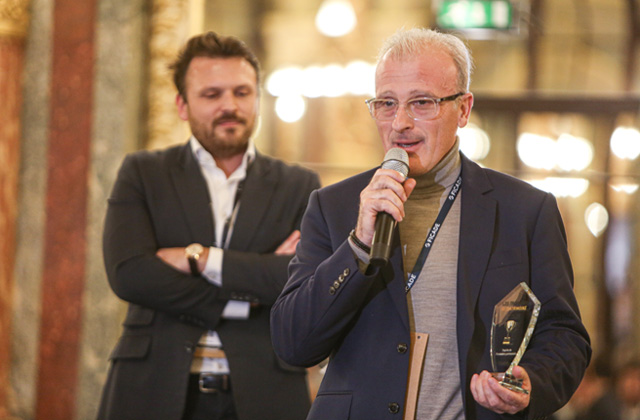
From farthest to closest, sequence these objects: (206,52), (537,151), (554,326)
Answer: (537,151) < (206,52) < (554,326)

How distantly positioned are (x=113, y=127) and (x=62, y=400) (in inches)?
70.2

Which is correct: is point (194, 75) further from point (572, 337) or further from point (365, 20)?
point (365, 20)

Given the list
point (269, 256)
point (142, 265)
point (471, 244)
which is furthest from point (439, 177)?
point (142, 265)

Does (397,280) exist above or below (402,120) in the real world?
below

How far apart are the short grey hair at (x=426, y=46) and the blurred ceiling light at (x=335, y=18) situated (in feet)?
13.7

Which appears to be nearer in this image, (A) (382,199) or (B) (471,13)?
(A) (382,199)

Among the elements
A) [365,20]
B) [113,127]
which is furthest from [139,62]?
[365,20]

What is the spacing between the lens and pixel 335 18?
21.3 feet

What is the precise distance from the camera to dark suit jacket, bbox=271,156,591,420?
2055 mm

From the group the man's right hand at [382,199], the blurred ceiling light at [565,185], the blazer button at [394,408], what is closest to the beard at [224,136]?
the man's right hand at [382,199]

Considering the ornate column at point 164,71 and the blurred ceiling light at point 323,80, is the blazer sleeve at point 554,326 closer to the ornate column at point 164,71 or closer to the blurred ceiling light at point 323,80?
the ornate column at point 164,71

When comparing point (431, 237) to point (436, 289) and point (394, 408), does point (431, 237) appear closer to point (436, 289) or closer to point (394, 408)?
point (436, 289)

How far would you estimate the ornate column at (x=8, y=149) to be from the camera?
18.0 ft

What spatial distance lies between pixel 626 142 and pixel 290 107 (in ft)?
8.60
